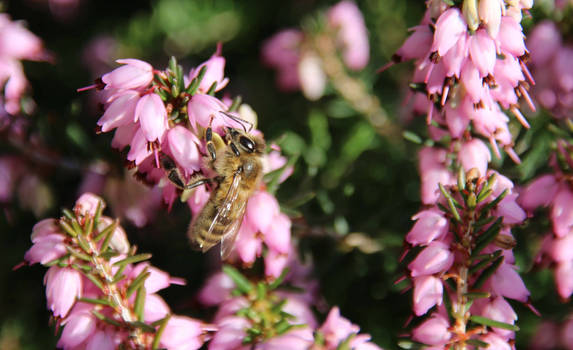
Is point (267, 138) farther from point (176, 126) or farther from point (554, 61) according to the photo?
point (554, 61)

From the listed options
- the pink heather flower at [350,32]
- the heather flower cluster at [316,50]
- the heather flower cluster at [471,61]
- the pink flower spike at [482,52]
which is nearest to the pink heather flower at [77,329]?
the heather flower cluster at [471,61]

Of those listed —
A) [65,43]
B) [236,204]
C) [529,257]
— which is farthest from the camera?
[65,43]

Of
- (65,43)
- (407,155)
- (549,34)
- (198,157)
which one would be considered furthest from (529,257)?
(65,43)

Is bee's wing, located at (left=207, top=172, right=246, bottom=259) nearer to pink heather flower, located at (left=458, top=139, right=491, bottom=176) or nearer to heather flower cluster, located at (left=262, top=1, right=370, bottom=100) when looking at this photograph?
pink heather flower, located at (left=458, top=139, right=491, bottom=176)

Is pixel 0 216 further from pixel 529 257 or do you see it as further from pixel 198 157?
pixel 529 257

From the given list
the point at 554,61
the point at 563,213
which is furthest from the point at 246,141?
the point at 554,61

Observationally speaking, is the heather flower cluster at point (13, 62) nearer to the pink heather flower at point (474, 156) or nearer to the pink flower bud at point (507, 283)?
the pink heather flower at point (474, 156)
